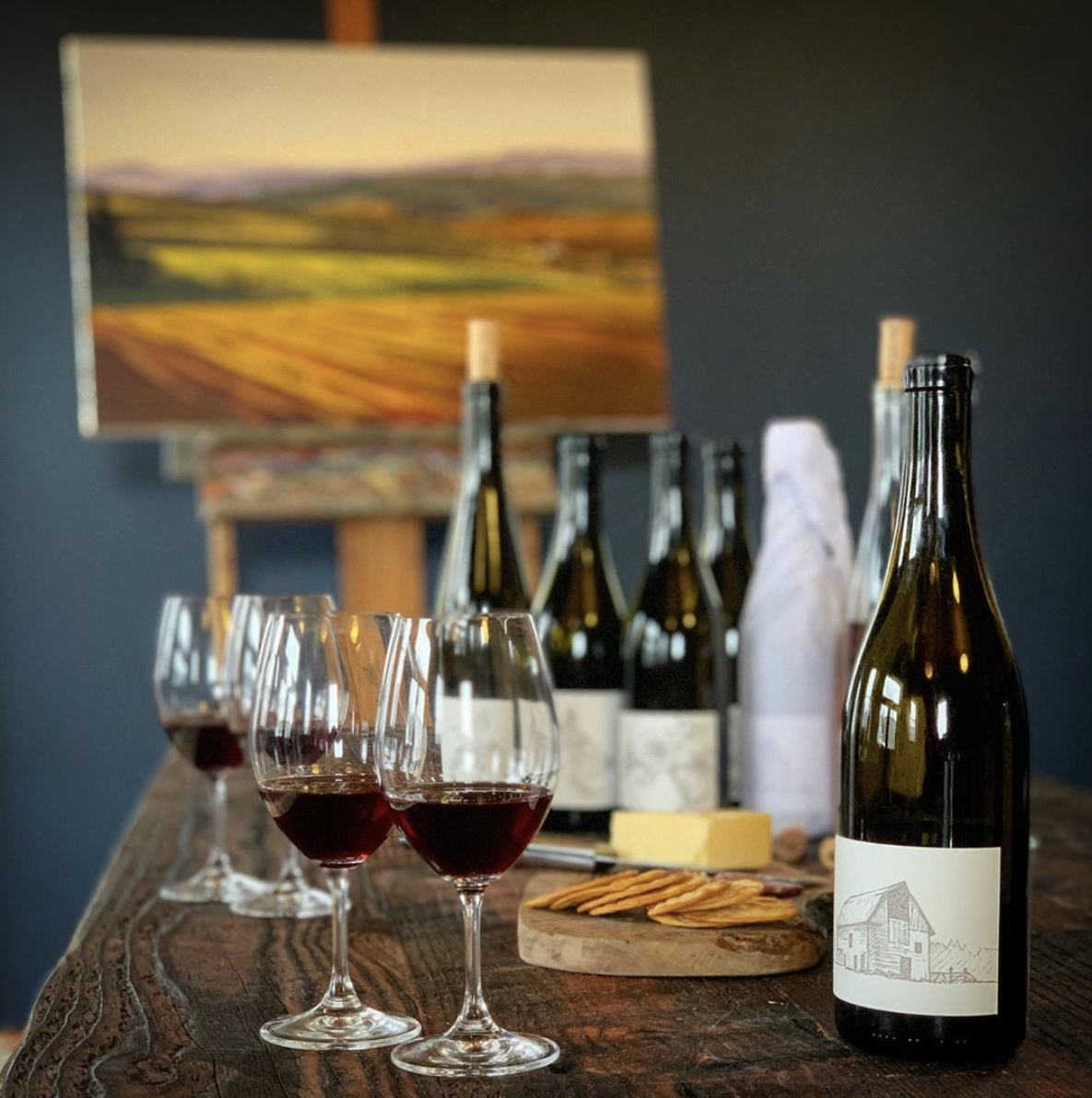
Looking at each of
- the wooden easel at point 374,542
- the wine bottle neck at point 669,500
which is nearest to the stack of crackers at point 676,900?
the wine bottle neck at point 669,500

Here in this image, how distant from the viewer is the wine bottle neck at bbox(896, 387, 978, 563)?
0.75 m

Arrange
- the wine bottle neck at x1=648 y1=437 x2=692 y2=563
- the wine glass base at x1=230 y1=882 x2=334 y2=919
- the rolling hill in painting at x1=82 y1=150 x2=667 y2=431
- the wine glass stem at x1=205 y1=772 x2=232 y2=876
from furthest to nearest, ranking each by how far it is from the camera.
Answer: the rolling hill in painting at x1=82 y1=150 x2=667 y2=431
the wine bottle neck at x1=648 y1=437 x2=692 y2=563
the wine glass stem at x1=205 y1=772 x2=232 y2=876
the wine glass base at x1=230 y1=882 x2=334 y2=919

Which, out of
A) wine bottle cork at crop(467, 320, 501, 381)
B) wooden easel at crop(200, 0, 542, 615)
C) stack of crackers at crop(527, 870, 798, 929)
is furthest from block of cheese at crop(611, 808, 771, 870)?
wooden easel at crop(200, 0, 542, 615)

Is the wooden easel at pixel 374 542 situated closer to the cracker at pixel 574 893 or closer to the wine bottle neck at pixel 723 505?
the wine bottle neck at pixel 723 505

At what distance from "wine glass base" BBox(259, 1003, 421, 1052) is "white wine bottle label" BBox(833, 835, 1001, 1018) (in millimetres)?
226

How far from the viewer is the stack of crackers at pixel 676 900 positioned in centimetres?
90

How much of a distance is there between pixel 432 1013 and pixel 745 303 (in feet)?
10.1

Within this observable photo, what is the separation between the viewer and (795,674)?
4.07ft

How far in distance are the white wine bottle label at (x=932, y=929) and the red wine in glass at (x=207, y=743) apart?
0.59 m

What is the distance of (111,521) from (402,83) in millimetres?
1168

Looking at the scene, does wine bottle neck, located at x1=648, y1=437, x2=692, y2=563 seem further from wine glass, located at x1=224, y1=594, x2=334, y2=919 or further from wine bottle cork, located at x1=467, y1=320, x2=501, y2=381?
wine glass, located at x1=224, y1=594, x2=334, y2=919

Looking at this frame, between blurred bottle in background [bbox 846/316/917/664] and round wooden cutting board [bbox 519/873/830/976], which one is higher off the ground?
blurred bottle in background [bbox 846/316/917/664]

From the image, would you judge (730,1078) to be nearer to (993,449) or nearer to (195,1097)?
(195,1097)

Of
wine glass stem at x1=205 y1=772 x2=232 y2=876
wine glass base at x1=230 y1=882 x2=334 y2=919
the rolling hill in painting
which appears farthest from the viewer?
the rolling hill in painting
